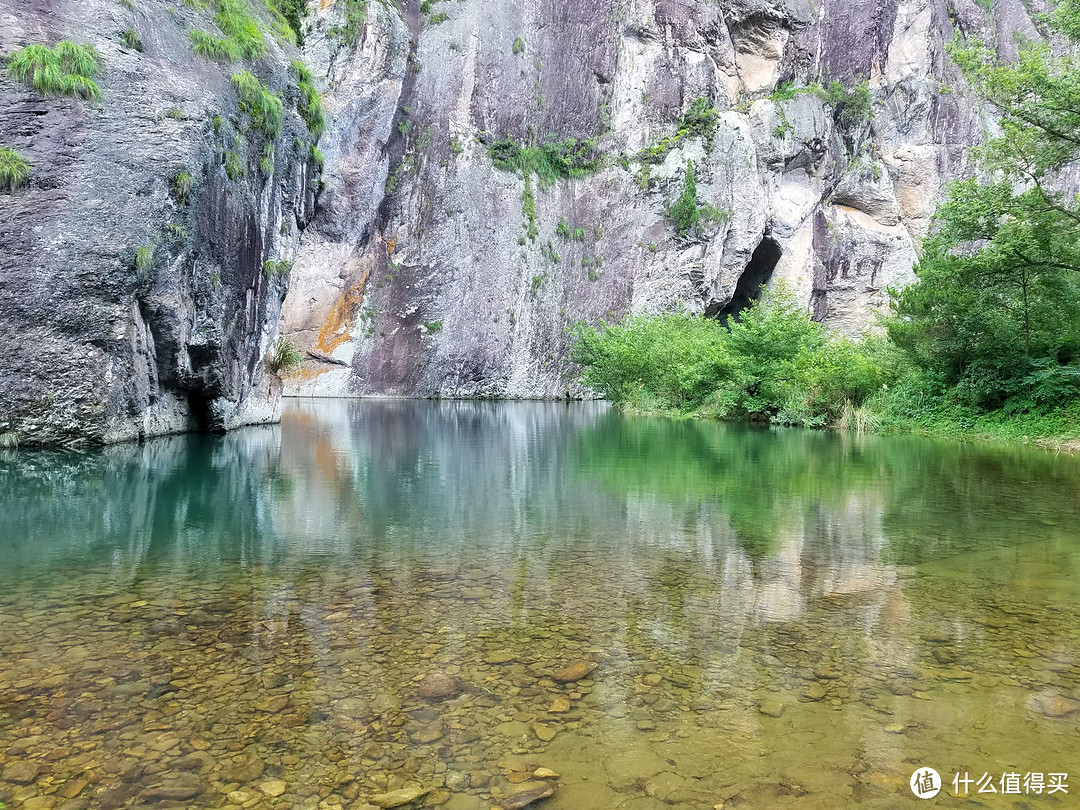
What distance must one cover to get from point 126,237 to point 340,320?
3259cm

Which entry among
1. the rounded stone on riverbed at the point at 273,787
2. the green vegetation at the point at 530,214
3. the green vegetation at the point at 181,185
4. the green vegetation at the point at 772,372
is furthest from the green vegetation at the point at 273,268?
the green vegetation at the point at 530,214

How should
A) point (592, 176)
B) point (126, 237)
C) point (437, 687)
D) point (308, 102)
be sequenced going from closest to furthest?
point (437, 687) → point (126, 237) → point (308, 102) → point (592, 176)

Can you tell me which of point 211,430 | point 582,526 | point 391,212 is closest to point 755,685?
point 582,526

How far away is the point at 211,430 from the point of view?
17391 mm

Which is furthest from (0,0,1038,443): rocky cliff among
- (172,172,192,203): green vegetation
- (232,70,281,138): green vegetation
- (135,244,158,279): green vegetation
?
(135,244,158,279): green vegetation

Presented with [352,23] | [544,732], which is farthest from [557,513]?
[352,23]

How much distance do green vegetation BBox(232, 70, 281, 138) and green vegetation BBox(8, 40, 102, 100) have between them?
3554mm

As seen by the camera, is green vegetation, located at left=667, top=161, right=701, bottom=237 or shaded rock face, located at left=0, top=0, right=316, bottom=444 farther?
green vegetation, located at left=667, top=161, right=701, bottom=237

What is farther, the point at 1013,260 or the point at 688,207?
the point at 688,207

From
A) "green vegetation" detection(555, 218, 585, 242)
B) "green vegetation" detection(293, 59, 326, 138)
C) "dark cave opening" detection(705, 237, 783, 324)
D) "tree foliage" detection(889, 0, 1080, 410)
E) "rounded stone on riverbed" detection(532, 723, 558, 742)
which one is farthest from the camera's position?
"dark cave opening" detection(705, 237, 783, 324)

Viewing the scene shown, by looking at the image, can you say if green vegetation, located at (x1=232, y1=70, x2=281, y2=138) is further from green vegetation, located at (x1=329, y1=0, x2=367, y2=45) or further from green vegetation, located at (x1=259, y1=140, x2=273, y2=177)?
green vegetation, located at (x1=329, y1=0, x2=367, y2=45)

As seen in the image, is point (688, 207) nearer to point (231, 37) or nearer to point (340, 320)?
point (340, 320)

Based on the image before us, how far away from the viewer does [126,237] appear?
12906 mm

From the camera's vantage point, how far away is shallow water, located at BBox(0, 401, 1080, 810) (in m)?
2.41
